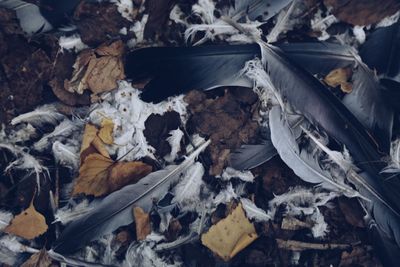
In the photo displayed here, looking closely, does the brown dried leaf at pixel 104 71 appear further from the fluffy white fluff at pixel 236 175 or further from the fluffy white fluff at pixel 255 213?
the fluffy white fluff at pixel 255 213

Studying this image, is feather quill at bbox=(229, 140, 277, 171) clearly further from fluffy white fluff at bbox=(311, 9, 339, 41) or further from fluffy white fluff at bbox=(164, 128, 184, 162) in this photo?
fluffy white fluff at bbox=(311, 9, 339, 41)

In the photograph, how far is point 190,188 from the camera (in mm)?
1869

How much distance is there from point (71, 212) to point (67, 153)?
0.22 meters

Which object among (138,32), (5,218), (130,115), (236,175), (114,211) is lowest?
(5,218)

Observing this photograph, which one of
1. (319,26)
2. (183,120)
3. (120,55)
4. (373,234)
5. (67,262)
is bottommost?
(67,262)

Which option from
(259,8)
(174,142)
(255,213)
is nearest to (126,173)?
(174,142)

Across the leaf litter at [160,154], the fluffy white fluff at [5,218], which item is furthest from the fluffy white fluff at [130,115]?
the fluffy white fluff at [5,218]

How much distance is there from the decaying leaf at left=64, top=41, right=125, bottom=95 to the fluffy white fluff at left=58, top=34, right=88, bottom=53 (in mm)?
37

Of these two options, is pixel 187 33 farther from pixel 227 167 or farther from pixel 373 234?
pixel 373 234

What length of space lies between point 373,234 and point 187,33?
98cm

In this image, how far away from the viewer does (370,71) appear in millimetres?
1825

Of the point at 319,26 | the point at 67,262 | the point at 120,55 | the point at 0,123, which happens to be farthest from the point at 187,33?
the point at 67,262

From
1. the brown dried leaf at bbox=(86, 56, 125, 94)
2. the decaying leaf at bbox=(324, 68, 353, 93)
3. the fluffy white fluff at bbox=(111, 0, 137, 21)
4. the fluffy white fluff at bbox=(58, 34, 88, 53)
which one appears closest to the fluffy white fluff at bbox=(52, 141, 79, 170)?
the brown dried leaf at bbox=(86, 56, 125, 94)

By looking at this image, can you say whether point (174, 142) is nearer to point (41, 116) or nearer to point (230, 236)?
point (230, 236)
